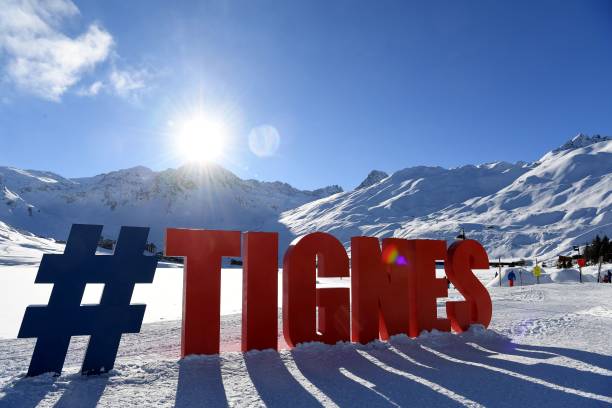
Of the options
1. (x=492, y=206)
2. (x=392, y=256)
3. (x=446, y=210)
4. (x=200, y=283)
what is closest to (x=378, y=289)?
(x=392, y=256)

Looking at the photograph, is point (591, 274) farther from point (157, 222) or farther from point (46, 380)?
point (157, 222)

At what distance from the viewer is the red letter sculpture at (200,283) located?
21.9 feet

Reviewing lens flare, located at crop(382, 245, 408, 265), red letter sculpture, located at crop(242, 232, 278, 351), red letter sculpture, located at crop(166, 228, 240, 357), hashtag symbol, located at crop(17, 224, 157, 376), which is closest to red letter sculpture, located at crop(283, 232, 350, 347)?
red letter sculpture, located at crop(242, 232, 278, 351)

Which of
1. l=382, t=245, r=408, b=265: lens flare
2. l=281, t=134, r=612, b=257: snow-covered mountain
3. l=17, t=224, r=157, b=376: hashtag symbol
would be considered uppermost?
l=281, t=134, r=612, b=257: snow-covered mountain

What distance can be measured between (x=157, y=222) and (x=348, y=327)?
587ft

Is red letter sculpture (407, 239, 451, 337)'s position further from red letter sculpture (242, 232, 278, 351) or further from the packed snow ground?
red letter sculpture (242, 232, 278, 351)

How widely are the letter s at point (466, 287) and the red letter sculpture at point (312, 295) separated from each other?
2.79 meters

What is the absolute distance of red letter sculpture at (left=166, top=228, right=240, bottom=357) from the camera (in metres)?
6.67

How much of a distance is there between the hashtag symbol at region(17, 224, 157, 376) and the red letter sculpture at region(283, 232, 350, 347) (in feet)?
7.95

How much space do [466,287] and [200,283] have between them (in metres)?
5.94

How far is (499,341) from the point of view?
334 inches

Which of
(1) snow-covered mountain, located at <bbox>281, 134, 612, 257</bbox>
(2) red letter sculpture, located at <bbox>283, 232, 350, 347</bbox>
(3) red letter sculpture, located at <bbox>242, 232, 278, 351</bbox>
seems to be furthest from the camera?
(1) snow-covered mountain, located at <bbox>281, 134, 612, 257</bbox>

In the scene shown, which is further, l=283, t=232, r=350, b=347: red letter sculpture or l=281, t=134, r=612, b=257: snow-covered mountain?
l=281, t=134, r=612, b=257: snow-covered mountain

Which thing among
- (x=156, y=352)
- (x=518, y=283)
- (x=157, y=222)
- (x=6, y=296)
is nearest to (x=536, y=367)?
(x=156, y=352)
